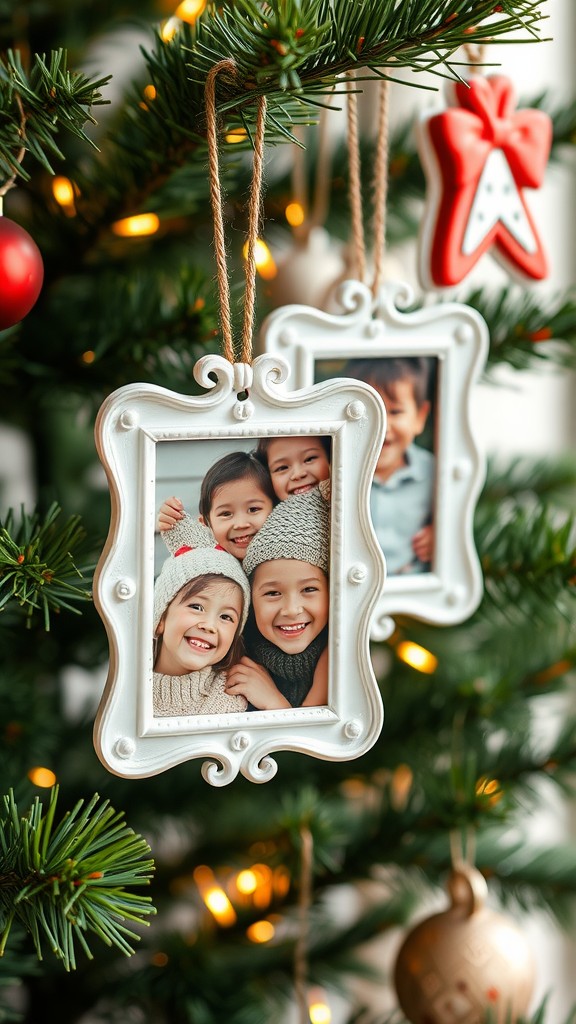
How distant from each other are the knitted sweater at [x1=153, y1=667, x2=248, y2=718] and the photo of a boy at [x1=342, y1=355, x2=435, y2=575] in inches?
6.5

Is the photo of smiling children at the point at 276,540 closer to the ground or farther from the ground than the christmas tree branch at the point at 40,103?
closer to the ground

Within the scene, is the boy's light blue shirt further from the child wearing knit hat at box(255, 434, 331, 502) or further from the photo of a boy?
the child wearing knit hat at box(255, 434, 331, 502)

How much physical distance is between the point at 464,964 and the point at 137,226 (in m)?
0.51

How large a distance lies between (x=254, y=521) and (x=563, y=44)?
835 mm

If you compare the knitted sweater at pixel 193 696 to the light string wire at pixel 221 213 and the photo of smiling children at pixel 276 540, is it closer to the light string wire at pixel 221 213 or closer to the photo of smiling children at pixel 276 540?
the photo of smiling children at pixel 276 540

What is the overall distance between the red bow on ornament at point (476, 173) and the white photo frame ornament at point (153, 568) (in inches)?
6.5

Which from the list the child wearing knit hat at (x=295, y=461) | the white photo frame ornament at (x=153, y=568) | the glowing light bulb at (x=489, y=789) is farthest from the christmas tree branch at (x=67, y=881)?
the glowing light bulb at (x=489, y=789)

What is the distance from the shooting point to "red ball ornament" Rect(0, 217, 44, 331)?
1.49 ft

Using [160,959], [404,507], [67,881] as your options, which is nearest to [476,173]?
[404,507]

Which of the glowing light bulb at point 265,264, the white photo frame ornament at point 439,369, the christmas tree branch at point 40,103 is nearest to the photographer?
the christmas tree branch at point 40,103

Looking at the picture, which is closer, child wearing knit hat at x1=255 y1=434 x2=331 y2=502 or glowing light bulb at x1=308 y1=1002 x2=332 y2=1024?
child wearing knit hat at x1=255 y1=434 x2=331 y2=502

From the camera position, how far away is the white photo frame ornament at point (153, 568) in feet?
1.53

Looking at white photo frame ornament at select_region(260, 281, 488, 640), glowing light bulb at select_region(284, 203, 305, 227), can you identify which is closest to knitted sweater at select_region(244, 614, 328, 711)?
white photo frame ornament at select_region(260, 281, 488, 640)

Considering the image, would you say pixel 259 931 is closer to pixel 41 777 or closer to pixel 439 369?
pixel 41 777
